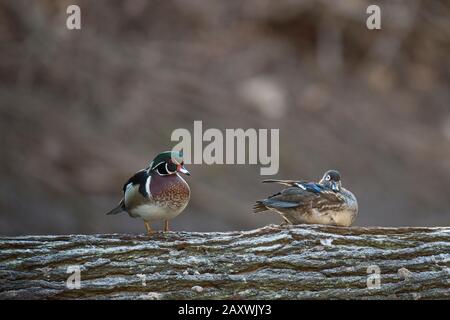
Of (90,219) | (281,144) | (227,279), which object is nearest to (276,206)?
(227,279)

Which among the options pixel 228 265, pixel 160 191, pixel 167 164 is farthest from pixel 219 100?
pixel 228 265

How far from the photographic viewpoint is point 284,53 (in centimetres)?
1291

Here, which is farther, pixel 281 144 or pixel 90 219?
pixel 281 144

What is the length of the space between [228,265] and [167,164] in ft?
2.38

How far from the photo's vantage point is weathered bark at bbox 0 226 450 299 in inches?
183

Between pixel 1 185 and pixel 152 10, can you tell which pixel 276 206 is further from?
pixel 152 10

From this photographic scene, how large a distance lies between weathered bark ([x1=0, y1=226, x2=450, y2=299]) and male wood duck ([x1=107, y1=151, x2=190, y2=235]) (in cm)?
17

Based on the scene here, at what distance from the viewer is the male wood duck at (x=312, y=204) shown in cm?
502

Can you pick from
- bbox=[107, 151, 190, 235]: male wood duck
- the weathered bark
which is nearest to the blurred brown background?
bbox=[107, 151, 190, 235]: male wood duck

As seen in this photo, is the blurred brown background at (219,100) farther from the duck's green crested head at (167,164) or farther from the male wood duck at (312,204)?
the male wood duck at (312,204)

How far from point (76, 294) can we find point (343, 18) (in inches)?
351

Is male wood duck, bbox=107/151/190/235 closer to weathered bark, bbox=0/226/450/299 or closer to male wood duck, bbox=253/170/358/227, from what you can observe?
weathered bark, bbox=0/226/450/299

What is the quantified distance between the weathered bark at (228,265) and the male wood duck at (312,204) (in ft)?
0.61

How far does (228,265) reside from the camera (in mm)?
4711
